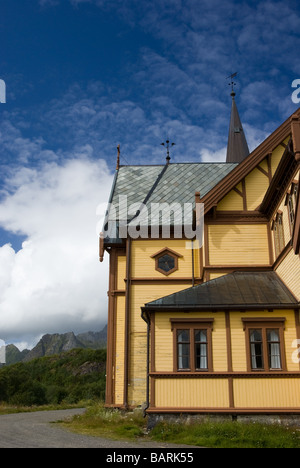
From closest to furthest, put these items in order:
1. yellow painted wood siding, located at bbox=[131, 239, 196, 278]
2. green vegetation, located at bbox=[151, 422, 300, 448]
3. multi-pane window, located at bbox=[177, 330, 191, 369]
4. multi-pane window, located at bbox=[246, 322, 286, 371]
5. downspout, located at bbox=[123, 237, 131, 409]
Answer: green vegetation, located at bbox=[151, 422, 300, 448] → multi-pane window, located at bbox=[246, 322, 286, 371] → multi-pane window, located at bbox=[177, 330, 191, 369] → downspout, located at bbox=[123, 237, 131, 409] → yellow painted wood siding, located at bbox=[131, 239, 196, 278]

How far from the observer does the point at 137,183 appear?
24844 mm

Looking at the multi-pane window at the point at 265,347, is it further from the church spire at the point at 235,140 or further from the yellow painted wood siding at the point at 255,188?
the church spire at the point at 235,140

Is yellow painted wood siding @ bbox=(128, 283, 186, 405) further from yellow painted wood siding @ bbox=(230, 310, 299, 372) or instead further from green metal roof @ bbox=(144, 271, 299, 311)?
yellow painted wood siding @ bbox=(230, 310, 299, 372)

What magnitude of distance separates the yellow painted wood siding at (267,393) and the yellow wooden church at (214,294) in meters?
0.03

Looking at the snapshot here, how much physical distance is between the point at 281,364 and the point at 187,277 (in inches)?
252

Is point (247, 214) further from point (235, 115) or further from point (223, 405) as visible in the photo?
point (235, 115)

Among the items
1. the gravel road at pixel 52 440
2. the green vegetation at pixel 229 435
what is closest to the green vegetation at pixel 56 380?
the gravel road at pixel 52 440

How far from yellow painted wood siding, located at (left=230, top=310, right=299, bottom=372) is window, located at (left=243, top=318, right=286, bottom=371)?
0.15m

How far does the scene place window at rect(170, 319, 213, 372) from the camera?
49.7 feet

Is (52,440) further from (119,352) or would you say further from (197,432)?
(119,352)

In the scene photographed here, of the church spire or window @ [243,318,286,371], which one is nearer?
window @ [243,318,286,371]

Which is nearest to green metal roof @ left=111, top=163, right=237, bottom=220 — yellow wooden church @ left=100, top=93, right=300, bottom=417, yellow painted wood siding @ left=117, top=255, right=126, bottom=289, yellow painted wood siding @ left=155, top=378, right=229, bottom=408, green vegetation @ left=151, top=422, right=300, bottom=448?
yellow wooden church @ left=100, top=93, right=300, bottom=417
